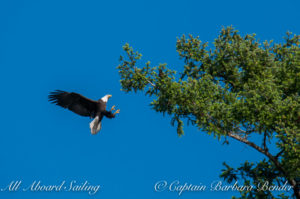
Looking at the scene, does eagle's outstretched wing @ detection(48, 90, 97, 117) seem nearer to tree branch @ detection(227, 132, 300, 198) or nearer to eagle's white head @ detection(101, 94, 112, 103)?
eagle's white head @ detection(101, 94, 112, 103)

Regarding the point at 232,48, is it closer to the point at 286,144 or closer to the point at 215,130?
the point at 215,130

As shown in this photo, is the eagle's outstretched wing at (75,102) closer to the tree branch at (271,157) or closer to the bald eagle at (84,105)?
the bald eagle at (84,105)

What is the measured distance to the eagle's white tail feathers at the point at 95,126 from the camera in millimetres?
16834

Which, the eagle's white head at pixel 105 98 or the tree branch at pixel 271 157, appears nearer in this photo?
the tree branch at pixel 271 157

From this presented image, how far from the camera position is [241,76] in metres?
18.5

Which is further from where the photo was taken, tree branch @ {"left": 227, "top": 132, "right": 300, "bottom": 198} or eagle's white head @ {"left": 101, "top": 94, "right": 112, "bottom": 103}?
eagle's white head @ {"left": 101, "top": 94, "right": 112, "bottom": 103}

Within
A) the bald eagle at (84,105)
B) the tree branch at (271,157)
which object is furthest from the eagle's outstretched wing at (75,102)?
the tree branch at (271,157)

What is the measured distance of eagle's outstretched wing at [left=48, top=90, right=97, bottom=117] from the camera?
686 inches

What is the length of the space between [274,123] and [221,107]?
1827mm

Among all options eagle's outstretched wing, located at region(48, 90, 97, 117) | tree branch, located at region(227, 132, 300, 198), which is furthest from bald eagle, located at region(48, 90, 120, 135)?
tree branch, located at region(227, 132, 300, 198)

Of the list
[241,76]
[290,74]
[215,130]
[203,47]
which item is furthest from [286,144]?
[203,47]

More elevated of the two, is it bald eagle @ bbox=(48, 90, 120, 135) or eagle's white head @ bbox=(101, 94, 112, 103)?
eagle's white head @ bbox=(101, 94, 112, 103)

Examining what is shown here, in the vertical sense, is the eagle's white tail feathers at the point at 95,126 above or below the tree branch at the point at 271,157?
below

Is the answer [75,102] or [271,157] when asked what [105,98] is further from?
[271,157]
